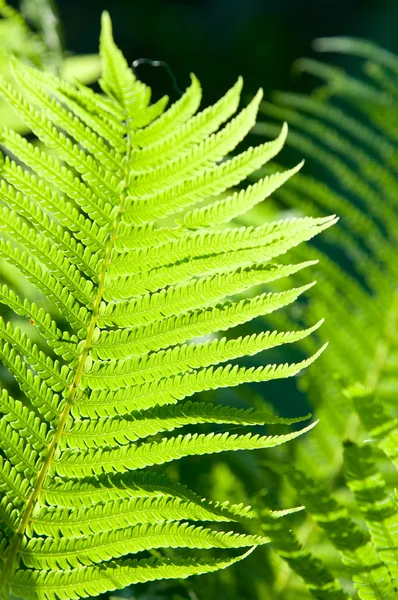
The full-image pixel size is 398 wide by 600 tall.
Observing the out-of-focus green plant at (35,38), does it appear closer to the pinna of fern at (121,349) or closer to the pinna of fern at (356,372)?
the pinna of fern at (356,372)

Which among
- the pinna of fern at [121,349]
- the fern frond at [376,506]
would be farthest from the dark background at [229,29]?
the fern frond at [376,506]

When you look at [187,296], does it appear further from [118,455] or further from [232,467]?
[232,467]

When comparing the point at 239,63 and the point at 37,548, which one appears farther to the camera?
the point at 239,63

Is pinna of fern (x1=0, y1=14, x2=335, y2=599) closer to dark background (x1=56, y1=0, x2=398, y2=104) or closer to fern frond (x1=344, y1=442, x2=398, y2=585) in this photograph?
fern frond (x1=344, y1=442, x2=398, y2=585)

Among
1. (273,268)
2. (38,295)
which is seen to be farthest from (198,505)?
(38,295)

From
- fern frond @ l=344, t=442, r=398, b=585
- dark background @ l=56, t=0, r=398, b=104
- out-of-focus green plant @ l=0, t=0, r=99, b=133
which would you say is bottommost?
fern frond @ l=344, t=442, r=398, b=585

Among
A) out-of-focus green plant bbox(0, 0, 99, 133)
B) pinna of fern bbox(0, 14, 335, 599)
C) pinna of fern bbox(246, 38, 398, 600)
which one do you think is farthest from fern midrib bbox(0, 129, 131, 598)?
out-of-focus green plant bbox(0, 0, 99, 133)
